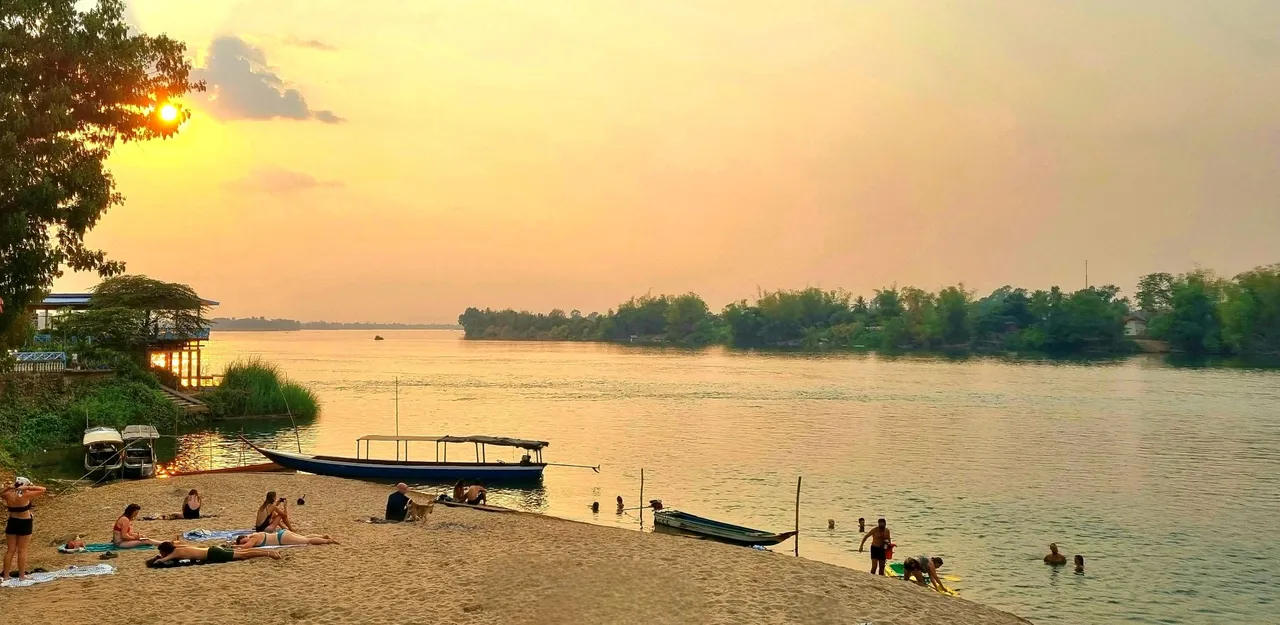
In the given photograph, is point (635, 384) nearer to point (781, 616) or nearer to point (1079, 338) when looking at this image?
point (781, 616)

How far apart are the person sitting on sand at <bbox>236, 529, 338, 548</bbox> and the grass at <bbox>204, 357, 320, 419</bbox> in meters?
36.7

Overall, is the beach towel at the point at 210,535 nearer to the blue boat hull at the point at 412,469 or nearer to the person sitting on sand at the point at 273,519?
the person sitting on sand at the point at 273,519

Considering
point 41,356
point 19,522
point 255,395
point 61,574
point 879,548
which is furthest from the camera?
point 255,395

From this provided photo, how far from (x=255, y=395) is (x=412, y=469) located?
2411cm

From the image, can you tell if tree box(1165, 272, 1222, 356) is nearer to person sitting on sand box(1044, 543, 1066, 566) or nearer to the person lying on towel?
person sitting on sand box(1044, 543, 1066, 566)

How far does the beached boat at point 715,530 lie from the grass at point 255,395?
34.8 m

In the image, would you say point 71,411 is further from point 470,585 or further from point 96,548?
point 470,585

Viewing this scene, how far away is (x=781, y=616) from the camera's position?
14.9m

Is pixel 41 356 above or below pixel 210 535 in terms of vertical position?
above

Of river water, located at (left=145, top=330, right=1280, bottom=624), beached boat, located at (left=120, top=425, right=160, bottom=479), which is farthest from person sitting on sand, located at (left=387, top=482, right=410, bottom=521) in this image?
beached boat, located at (left=120, top=425, right=160, bottom=479)

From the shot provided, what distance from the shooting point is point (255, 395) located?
54.1 meters

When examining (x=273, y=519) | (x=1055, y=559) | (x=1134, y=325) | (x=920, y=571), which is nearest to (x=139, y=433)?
(x=273, y=519)

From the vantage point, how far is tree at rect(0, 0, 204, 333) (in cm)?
1702

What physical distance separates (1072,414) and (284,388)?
5457 centimetres
